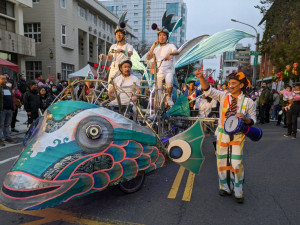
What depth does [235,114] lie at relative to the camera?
3172mm

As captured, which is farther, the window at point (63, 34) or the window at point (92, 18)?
the window at point (92, 18)

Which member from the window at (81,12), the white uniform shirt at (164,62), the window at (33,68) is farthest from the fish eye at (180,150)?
the window at (81,12)

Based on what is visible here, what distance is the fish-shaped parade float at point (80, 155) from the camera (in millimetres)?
2328

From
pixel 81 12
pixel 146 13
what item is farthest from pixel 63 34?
pixel 146 13

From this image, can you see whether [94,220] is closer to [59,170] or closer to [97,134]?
[59,170]

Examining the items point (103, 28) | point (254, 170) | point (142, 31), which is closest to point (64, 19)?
point (103, 28)

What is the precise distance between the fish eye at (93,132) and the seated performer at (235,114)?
1577 mm

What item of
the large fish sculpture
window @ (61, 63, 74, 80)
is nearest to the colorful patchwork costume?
the large fish sculpture

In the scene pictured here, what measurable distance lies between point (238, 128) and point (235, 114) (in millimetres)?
280

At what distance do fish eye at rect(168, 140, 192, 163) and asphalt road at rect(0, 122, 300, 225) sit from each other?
68cm

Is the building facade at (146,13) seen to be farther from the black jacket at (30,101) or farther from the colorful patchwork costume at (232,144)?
the colorful patchwork costume at (232,144)

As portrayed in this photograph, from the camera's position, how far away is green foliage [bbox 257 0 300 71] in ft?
46.1

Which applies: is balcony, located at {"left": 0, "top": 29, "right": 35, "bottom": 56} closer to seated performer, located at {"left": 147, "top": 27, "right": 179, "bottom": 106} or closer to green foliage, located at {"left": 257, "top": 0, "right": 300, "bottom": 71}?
seated performer, located at {"left": 147, "top": 27, "right": 179, "bottom": 106}

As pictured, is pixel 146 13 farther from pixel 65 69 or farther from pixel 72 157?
pixel 72 157
